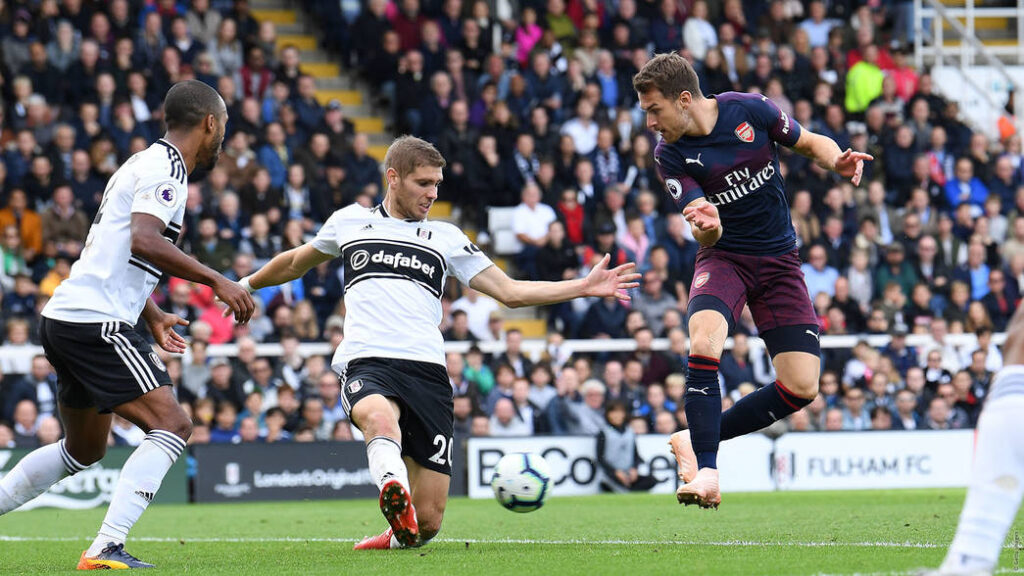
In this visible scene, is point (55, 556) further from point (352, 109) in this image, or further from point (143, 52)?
point (352, 109)

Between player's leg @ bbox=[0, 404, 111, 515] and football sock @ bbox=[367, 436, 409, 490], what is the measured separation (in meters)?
1.39

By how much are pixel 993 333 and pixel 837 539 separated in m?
12.2

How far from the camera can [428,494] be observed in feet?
26.2

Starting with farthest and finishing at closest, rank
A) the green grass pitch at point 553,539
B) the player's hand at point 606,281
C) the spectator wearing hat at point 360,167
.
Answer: the spectator wearing hat at point 360,167, the player's hand at point 606,281, the green grass pitch at point 553,539

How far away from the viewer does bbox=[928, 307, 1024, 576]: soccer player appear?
4375mm

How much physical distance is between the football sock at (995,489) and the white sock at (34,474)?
4708 mm

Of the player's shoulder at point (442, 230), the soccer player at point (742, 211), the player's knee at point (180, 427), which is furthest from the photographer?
the soccer player at point (742, 211)

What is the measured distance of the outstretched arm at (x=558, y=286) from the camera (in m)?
7.44

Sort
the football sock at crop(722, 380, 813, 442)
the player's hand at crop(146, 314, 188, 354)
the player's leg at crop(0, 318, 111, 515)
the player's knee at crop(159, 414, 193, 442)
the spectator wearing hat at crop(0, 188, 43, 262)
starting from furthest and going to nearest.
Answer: the spectator wearing hat at crop(0, 188, 43, 262), the football sock at crop(722, 380, 813, 442), the player's hand at crop(146, 314, 188, 354), the player's leg at crop(0, 318, 111, 515), the player's knee at crop(159, 414, 193, 442)

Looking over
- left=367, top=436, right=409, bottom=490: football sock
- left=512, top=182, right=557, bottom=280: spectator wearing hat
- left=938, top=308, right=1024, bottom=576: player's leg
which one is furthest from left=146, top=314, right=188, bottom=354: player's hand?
left=512, top=182, right=557, bottom=280: spectator wearing hat

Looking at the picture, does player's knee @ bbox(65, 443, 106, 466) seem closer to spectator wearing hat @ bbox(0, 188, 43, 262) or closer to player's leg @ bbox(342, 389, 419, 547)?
player's leg @ bbox(342, 389, 419, 547)

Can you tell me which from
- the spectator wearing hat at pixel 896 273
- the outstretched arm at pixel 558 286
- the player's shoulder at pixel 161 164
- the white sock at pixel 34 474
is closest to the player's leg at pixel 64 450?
the white sock at pixel 34 474

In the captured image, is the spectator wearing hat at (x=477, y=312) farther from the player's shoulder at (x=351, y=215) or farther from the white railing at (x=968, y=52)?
the white railing at (x=968, y=52)

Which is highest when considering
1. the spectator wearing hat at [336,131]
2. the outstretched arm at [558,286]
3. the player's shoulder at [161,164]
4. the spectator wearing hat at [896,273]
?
the spectator wearing hat at [336,131]
